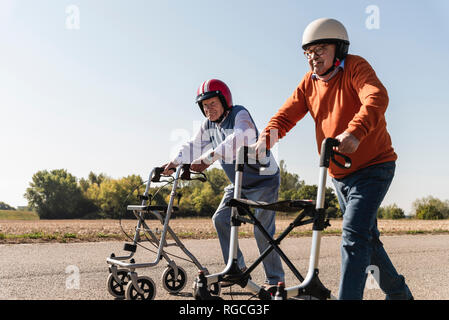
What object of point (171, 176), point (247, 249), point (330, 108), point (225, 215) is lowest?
point (247, 249)

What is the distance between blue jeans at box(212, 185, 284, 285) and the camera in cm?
429

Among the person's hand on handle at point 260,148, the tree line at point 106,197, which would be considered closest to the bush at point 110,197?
the tree line at point 106,197

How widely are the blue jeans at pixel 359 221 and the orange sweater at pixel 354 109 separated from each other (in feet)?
0.28

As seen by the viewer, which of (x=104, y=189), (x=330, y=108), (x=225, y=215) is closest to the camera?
(x=330, y=108)

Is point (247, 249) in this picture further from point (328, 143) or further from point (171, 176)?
point (328, 143)

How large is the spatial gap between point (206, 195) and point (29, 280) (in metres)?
29.5

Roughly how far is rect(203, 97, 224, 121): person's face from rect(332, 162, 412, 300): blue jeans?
5.99ft

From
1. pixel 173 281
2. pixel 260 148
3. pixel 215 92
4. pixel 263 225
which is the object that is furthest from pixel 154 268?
pixel 260 148

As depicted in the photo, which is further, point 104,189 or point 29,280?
point 104,189

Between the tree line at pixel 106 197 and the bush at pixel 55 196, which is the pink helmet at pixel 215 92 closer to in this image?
the tree line at pixel 106 197

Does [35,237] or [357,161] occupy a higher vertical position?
[357,161]

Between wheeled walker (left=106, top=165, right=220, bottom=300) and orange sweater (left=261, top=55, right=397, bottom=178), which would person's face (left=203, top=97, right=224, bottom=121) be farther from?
orange sweater (left=261, top=55, right=397, bottom=178)

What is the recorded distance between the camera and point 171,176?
516cm

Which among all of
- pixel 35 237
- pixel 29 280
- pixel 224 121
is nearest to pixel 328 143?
pixel 224 121
